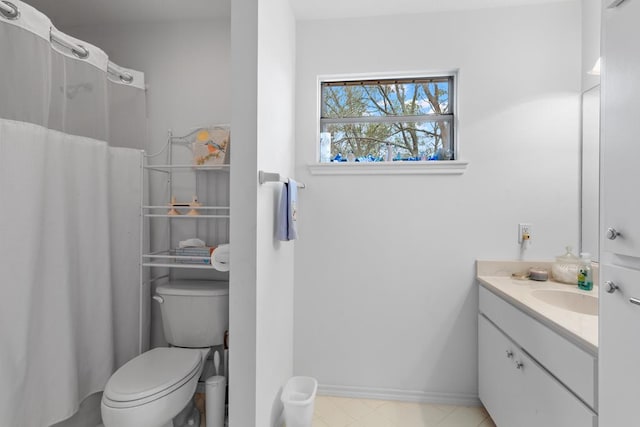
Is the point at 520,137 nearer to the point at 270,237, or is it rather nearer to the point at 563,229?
the point at 563,229

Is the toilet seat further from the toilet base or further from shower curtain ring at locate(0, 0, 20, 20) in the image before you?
shower curtain ring at locate(0, 0, 20, 20)

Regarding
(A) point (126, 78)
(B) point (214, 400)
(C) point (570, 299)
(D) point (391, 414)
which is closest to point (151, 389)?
(B) point (214, 400)

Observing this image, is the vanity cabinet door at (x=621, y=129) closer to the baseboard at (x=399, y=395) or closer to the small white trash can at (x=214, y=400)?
the baseboard at (x=399, y=395)

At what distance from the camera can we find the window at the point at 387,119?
216cm

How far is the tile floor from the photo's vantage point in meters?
1.83

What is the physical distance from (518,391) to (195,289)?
1.73 meters

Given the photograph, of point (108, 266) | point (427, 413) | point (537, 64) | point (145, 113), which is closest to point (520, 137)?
point (537, 64)

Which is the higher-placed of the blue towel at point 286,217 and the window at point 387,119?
the window at point 387,119

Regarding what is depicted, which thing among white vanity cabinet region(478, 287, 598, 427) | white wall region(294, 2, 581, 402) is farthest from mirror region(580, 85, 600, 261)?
white vanity cabinet region(478, 287, 598, 427)

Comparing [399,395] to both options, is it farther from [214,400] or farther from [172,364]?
[172,364]

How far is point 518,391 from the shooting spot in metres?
1.46

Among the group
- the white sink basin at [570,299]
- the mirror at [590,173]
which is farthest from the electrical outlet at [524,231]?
the white sink basin at [570,299]

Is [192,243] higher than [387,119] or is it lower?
lower

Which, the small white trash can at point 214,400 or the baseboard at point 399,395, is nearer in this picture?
the small white trash can at point 214,400
